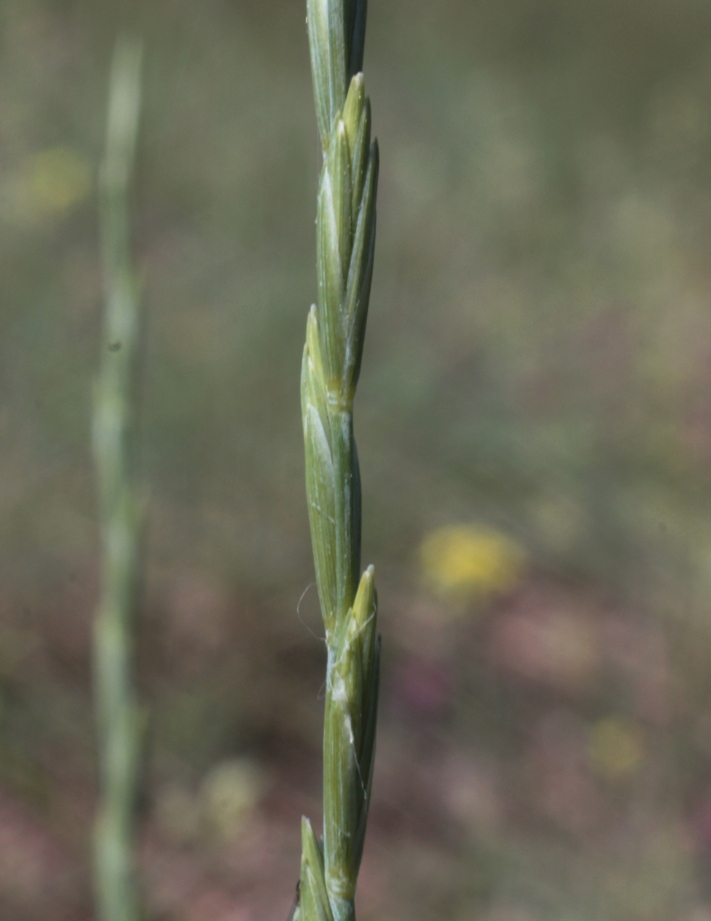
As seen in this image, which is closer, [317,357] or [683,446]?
[317,357]

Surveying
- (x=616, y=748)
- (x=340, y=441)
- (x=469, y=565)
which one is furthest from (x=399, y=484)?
(x=340, y=441)

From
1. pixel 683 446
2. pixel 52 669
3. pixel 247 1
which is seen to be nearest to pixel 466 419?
pixel 683 446

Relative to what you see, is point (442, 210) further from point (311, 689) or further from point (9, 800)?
point (9, 800)

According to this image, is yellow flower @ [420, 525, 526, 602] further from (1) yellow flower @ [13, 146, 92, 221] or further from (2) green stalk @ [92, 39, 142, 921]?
(1) yellow flower @ [13, 146, 92, 221]

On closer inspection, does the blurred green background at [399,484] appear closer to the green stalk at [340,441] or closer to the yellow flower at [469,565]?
the yellow flower at [469,565]

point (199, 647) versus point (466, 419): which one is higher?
point (466, 419)

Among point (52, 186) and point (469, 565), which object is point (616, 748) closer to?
point (469, 565)

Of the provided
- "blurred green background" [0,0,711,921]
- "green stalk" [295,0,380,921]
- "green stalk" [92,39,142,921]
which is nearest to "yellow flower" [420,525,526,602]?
"blurred green background" [0,0,711,921]

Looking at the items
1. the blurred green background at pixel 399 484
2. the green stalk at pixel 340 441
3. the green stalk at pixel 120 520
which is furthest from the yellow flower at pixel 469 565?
the green stalk at pixel 340 441
